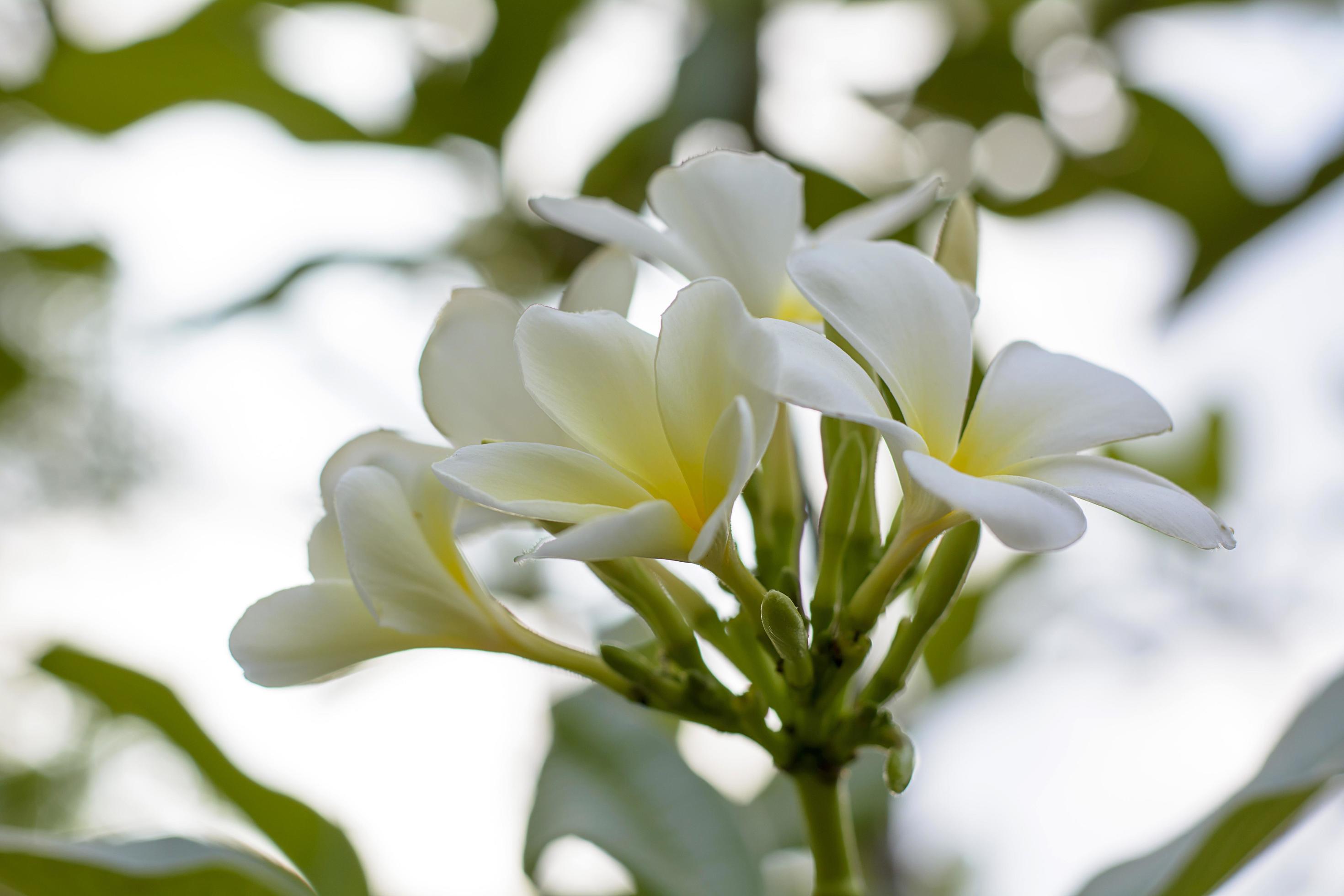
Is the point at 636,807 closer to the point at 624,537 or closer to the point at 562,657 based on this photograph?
the point at 562,657

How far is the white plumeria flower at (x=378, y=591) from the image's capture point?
369mm

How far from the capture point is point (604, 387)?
34cm

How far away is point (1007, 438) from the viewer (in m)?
0.35

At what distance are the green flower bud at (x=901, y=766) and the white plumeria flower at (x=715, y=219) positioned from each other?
20 cm

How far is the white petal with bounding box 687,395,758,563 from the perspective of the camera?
0.28 metres

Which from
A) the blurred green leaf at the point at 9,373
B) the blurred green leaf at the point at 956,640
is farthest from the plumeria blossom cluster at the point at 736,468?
the blurred green leaf at the point at 9,373

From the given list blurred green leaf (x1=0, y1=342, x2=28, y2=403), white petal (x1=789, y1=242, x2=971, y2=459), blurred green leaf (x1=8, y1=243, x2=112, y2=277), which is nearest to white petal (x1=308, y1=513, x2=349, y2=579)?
white petal (x1=789, y1=242, x2=971, y2=459)

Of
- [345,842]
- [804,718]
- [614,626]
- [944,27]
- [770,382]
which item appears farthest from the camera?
[944,27]

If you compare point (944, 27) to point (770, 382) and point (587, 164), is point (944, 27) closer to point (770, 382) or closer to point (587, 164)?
point (587, 164)

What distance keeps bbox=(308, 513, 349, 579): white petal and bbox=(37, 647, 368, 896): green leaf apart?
26 cm

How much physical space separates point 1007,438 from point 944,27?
2.77ft

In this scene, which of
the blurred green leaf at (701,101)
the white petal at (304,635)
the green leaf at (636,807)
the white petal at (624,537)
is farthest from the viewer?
the blurred green leaf at (701,101)

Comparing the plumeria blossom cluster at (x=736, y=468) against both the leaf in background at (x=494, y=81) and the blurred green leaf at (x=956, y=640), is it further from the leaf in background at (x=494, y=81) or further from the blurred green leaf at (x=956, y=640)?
the leaf in background at (x=494, y=81)

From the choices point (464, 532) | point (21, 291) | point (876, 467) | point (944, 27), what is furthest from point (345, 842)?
point (21, 291)
